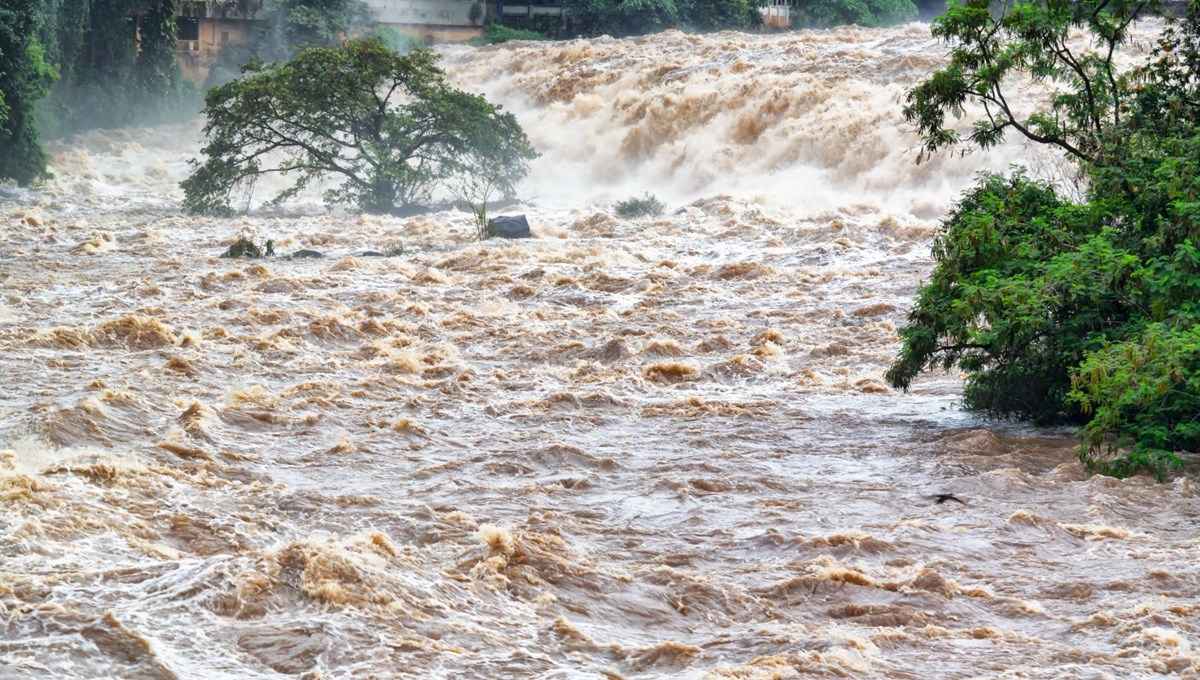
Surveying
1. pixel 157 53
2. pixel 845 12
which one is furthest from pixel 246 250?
pixel 845 12

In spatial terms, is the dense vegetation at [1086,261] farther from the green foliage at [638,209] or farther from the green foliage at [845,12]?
the green foliage at [845,12]

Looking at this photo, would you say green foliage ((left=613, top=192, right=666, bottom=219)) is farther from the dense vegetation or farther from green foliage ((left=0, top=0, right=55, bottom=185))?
the dense vegetation

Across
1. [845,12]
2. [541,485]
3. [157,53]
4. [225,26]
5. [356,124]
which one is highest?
[845,12]

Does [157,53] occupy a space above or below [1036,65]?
below

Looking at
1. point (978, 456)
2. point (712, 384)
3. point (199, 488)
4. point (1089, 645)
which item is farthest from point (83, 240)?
point (1089, 645)

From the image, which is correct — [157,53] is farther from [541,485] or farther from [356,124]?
[541,485]

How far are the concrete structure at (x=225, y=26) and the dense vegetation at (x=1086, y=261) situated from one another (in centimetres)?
3601

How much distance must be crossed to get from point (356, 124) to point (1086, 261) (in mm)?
17473

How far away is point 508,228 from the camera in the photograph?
Answer: 2075cm

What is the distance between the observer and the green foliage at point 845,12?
45.0 metres

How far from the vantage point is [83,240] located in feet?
68.1

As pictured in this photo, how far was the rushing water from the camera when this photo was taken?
6.18m

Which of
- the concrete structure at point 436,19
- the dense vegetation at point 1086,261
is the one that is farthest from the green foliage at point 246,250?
the concrete structure at point 436,19

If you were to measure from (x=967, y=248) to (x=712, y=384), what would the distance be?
2.89 m
